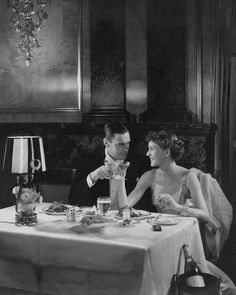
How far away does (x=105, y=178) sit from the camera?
3.48m

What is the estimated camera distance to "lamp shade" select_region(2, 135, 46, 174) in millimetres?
2932

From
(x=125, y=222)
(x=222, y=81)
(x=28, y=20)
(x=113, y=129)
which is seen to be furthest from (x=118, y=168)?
(x=28, y=20)

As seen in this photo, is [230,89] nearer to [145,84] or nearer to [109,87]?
[145,84]

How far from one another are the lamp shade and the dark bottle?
1198 mm

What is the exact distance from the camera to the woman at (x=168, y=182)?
3107 millimetres

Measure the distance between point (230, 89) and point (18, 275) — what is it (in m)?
2.32

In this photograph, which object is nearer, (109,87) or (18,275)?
(18,275)

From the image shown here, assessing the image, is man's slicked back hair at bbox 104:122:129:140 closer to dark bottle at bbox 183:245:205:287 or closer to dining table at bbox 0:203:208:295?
dining table at bbox 0:203:208:295

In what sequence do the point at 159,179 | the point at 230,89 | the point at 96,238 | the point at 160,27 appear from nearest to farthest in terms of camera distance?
the point at 96,238, the point at 159,179, the point at 230,89, the point at 160,27

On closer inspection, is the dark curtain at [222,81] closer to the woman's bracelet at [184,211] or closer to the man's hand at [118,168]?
the woman's bracelet at [184,211]

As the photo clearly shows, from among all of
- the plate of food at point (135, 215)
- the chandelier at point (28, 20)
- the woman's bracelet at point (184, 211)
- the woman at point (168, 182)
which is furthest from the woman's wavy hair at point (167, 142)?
the chandelier at point (28, 20)

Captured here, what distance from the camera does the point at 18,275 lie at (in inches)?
96.3

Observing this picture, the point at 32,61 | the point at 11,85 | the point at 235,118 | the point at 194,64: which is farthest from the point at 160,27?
the point at 11,85

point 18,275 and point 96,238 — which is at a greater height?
point 96,238
